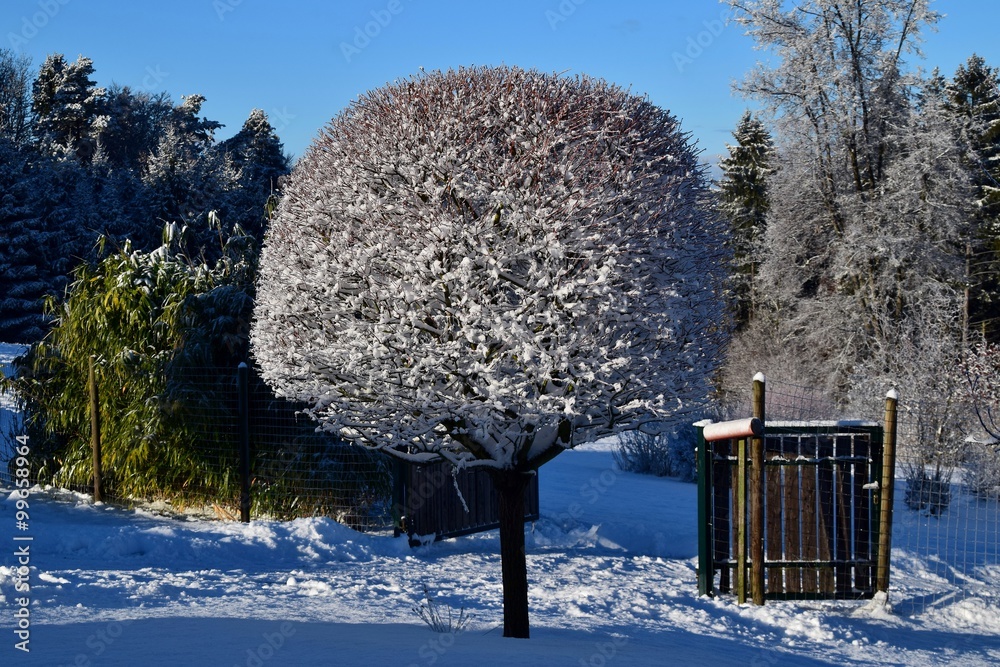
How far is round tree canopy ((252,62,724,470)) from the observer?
4.81 m

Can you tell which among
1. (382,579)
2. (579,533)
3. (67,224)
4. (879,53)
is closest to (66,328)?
(382,579)

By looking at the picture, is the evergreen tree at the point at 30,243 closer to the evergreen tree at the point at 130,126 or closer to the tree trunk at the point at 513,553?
the evergreen tree at the point at 130,126

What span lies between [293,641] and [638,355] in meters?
2.62

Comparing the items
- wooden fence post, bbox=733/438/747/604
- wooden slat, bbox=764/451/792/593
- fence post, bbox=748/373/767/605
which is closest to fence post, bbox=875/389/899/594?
wooden slat, bbox=764/451/792/593

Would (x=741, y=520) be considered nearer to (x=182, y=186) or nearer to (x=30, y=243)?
(x=30, y=243)

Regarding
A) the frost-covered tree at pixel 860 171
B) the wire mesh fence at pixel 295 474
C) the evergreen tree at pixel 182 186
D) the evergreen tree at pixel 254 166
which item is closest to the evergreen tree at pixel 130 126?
the evergreen tree at pixel 254 166

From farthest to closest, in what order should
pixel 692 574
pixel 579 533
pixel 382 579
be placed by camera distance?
pixel 579 533, pixel 692 574, pixel 382 579

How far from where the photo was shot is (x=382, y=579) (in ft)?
27.2

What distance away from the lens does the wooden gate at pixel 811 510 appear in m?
8.00

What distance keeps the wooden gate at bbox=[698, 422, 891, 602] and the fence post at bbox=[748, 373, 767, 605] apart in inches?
5.4

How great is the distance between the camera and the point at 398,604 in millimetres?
7391

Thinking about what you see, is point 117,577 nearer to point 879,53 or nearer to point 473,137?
point 473,137

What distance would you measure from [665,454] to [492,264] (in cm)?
1261

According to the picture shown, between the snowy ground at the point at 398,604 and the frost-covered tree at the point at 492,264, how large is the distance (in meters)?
1.49
